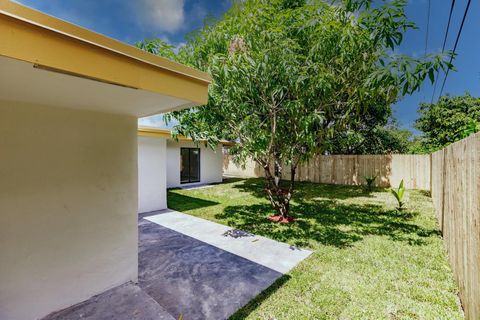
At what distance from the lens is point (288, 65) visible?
4.07 meters

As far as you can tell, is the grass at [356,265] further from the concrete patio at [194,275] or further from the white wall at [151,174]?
the white wall at [151,174]

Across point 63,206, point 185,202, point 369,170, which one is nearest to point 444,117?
point 369,170

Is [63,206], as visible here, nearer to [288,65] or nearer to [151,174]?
[288,65]

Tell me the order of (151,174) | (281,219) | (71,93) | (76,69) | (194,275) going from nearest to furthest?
(76,69) → (71,93) → (194,275) → (281,219) → (151,174)

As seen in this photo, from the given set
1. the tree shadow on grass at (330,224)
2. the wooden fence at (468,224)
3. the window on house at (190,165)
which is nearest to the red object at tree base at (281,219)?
the tree shadow on grass at (330,224)

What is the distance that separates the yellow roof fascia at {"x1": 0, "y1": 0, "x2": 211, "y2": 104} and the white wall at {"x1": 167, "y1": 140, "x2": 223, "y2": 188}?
1029 cm

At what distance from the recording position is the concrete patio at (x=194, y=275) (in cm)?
259

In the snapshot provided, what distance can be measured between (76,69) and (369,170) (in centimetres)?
1384

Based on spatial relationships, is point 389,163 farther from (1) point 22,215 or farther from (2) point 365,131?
(1) point 22,215

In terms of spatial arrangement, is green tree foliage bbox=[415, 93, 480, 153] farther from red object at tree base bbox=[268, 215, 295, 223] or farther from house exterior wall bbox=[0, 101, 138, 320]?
house exterior wall bbox=[0, 101, 138, 320]

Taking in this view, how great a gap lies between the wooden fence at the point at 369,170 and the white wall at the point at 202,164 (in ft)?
6.49

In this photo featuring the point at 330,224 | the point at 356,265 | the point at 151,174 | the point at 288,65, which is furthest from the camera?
the point at 151,174

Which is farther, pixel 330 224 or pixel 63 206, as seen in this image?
pixel 330 224

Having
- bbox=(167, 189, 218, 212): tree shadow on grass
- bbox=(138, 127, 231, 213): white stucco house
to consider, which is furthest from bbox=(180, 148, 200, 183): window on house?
bbox=(167, 189, 218, 212): tree shadow on grass
